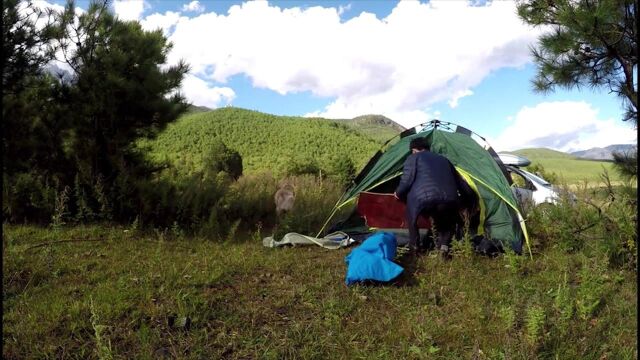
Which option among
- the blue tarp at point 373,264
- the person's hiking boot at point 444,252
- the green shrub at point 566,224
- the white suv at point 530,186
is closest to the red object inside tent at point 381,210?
the person's hiking boot at point 444,252

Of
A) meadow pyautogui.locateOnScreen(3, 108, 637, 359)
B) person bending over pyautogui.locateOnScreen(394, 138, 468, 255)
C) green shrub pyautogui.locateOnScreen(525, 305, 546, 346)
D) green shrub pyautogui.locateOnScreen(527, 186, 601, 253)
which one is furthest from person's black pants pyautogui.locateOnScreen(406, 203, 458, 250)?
green shrub pyautogui.locateOnScreen(525, 305, 546, 346)

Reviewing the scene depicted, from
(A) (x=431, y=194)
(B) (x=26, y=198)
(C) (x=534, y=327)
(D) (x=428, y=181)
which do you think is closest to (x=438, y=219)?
(A) (x=431, y=194)

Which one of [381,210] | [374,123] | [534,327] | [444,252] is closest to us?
[534,327]

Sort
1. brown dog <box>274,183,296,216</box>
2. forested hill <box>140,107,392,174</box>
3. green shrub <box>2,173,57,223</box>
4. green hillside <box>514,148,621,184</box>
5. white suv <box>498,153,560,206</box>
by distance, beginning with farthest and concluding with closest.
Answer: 1. forested hill <box>140,107,392,174</box>
2. white suv <box>498,153,560,206</box>
3. brown dog <box>274,183,296,216</box>
4. green shrub <box>2,173,57,223</box>
5. green hillside <box>514,148,621,184</box>

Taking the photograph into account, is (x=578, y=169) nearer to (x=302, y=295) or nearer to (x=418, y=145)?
(x=418, y=145)

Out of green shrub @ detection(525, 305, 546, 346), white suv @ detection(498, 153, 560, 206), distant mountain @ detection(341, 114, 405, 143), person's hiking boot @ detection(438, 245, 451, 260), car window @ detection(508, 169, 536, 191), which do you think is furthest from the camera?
distant mountain @ detection(341, 114, 405, 143)

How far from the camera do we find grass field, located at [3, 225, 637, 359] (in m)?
3.15

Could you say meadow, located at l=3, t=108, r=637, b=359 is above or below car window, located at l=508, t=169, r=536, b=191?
below

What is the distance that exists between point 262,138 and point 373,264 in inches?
1690

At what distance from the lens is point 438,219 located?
5.71 metres

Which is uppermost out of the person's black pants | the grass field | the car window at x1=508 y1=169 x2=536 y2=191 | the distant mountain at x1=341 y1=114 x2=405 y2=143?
the distant mountain at x1=341 y1=114 x2=405 y2=143

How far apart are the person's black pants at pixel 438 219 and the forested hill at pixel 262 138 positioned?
2859cm

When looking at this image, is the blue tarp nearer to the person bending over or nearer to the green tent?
the person bending over

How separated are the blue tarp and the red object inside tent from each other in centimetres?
258
